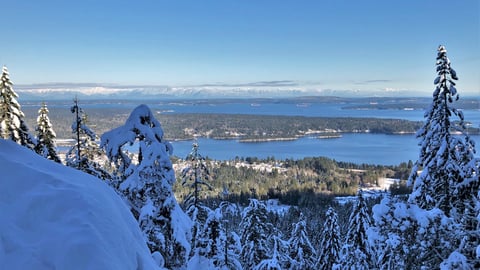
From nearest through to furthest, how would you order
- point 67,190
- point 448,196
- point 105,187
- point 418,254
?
point 67,190
point 105,187
point 418,254
point 448,196

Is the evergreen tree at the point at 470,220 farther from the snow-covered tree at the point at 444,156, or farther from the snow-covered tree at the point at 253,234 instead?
the snow-covered tree at the point at 253,234

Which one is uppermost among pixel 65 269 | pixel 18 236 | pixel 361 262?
pixel 18 236

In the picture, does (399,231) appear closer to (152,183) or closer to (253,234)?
(152,183)

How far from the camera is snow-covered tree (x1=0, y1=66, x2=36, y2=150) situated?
1246 centimetres

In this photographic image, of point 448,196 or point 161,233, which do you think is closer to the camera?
point 161,233

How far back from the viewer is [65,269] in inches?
104

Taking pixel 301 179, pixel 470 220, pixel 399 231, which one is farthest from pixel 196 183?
pixel 301 179

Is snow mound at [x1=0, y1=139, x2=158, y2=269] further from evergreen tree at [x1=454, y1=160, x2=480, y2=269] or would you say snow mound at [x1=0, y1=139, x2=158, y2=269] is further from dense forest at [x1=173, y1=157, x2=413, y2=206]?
dense forest at [x1=173, y1=157, x2=413, y2=206]

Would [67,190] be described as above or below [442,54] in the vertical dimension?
below

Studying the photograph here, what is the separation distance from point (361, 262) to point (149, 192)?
980 centimetres

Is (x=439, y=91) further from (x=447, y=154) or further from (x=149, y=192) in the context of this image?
(x=149, y=192)

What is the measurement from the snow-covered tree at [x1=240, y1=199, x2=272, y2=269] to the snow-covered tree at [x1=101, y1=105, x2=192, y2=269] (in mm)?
6130

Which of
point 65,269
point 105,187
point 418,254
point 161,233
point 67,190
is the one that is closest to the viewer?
point 65,269

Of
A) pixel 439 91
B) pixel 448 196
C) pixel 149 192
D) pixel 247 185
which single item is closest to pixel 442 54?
pixel 439 91
